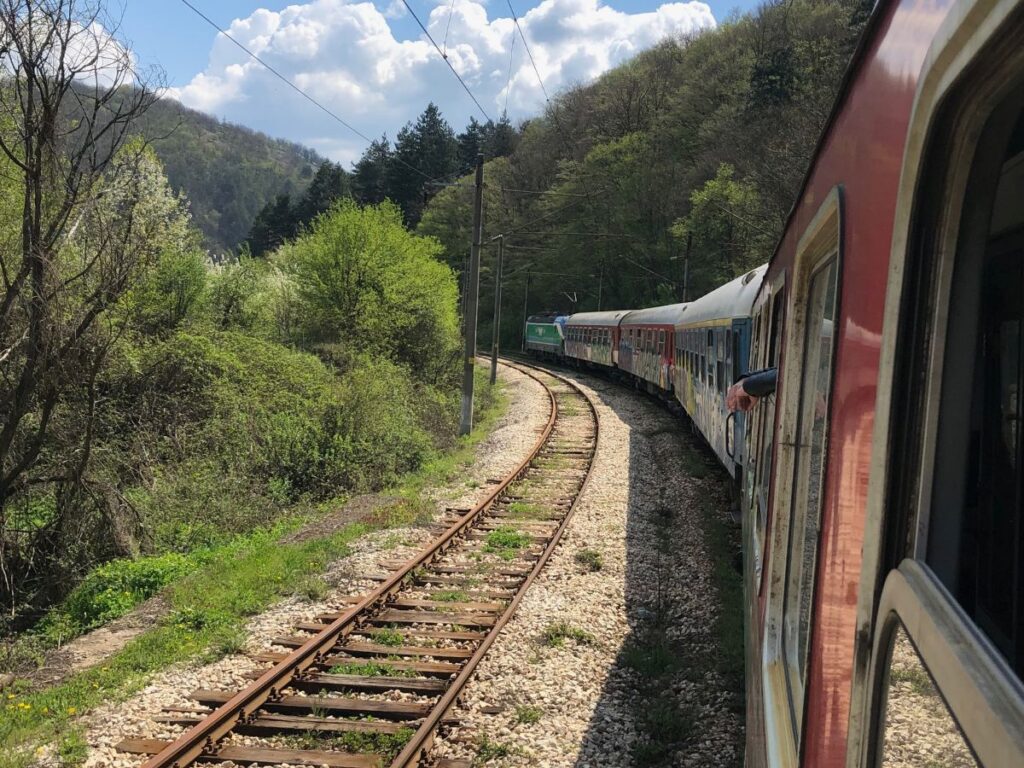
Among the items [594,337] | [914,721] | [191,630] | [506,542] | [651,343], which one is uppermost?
[594,337]

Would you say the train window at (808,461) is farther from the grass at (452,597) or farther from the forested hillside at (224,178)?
the forested hillside at (224,178)

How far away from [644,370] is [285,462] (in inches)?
491

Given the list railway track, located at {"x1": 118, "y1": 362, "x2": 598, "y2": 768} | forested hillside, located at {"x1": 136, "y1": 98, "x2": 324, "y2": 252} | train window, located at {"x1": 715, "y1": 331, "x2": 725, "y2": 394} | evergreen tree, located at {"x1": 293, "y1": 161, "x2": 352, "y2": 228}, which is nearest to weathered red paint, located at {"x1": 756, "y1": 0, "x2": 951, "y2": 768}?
railway track, located at {"x1": 118, "y1": 362, "x2": 598, "y2": 768}

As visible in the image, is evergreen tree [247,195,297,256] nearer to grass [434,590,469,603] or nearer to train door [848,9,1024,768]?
grass [434,590,469,603]

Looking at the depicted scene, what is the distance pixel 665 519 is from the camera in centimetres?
1118

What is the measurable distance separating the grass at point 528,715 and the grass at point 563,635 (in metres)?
1.14

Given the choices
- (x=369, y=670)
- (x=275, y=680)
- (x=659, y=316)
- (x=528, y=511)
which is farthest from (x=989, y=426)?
(x=659, y=316)

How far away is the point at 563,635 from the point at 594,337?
28.4 metres

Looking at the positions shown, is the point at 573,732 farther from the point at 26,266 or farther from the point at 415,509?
the point at 26,266

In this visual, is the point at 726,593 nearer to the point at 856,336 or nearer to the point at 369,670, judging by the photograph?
the point at 369,670

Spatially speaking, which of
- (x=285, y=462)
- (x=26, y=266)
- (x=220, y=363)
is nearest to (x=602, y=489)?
(x=285, y=462)

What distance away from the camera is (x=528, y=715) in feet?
18.7

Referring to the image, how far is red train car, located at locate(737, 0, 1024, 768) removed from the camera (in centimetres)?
88

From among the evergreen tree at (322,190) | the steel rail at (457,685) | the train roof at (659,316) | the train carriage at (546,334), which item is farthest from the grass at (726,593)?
the evergreen tree at (322,190)
